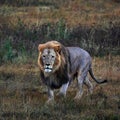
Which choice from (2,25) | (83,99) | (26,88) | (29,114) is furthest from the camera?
(2,25)

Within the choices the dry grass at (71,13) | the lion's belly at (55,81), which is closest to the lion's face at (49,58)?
the lion's belly at (55,81)

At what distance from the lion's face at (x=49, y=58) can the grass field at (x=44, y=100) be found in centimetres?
61

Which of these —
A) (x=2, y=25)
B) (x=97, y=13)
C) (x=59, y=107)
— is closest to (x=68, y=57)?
(x=59, y=107)

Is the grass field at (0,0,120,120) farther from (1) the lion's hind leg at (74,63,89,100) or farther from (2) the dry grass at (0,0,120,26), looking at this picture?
(1) the lion's hind leg at (74,63,89,100)

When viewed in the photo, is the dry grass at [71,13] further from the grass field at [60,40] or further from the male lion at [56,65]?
the male lion at [56,65]

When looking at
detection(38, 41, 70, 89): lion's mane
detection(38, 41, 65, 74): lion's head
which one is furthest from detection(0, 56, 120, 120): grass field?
detection(38, 41, 65, 74): lion's head

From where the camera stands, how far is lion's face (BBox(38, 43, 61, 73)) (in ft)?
38.5

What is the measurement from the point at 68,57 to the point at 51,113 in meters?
1.98

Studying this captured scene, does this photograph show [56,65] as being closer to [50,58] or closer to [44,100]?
[50,58]

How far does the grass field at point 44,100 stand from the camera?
1063 cm

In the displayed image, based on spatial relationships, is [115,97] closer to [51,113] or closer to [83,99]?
[83,99]

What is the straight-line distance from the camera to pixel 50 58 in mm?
11734

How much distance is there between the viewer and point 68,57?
12.4 metres

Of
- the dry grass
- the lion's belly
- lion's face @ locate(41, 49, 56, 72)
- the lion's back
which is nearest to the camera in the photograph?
lion's face @ locate(41, 49, 56, 72)
